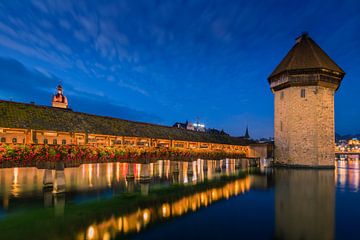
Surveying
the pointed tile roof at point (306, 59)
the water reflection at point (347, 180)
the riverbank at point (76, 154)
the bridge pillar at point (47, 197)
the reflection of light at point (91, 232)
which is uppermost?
the pointed tile roof at point (306, 59)

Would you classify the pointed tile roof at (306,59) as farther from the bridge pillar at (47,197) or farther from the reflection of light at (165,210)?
the bridge pillar at (47,197)

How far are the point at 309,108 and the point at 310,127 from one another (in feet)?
8.97

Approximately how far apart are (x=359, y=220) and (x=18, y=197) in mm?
17438

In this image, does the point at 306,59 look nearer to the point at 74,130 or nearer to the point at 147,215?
the point at 74,130

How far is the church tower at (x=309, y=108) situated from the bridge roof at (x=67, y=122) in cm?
1649

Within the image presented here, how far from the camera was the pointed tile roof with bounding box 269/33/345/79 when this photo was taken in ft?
112

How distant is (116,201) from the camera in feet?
40.6

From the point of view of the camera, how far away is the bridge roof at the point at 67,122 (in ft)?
60.0

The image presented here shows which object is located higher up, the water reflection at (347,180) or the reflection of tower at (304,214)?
the reflection of tower at (304,214)

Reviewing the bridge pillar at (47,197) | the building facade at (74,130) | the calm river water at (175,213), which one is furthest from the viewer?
the building facade at (74,130)

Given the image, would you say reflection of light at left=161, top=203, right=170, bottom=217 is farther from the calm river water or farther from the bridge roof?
the bridge roof

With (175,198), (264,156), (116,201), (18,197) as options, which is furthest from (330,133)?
(18,197)

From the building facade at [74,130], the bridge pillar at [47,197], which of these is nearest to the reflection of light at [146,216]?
the bridge pillar at [47,197]

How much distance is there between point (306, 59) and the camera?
35.0m
